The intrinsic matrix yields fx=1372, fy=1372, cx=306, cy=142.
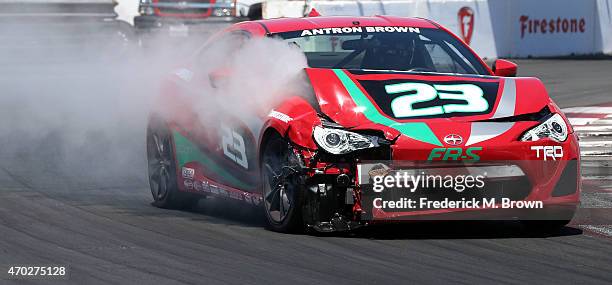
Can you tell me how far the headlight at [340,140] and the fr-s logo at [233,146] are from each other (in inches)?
37.1

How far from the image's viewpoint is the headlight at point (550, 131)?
290 inches

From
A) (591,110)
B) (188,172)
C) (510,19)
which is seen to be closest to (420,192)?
(188,172)

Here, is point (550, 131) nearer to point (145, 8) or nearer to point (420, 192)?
point (420, 192)

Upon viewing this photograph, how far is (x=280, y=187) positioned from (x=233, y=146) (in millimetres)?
846

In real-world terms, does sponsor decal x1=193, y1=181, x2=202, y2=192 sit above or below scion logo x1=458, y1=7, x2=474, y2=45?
below

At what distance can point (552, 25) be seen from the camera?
94.0 feet

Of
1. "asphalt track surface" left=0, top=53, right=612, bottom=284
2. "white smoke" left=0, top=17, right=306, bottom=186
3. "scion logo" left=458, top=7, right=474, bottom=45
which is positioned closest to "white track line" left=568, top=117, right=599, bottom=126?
"white smoke" left=0, top=17, right=306, bottom=186

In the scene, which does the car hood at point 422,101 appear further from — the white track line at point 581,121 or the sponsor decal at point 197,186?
the white track line at point 581,121

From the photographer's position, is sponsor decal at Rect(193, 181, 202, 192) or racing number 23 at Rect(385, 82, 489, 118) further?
sponsor decal at Rect(193, 181, 202, 192)

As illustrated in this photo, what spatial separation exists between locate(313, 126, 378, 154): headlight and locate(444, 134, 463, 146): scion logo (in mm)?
374

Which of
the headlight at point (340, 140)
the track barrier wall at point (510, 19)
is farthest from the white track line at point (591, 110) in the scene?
the track barrier wall at point (510, 19)

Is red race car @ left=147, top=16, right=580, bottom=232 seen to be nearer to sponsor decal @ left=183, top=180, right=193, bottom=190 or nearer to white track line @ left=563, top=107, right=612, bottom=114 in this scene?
sponsor decal @ left=183, top=180, right=193, bottom=190

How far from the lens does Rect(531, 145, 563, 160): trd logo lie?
7.35 m

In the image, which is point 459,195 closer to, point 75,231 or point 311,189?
point 311,189
